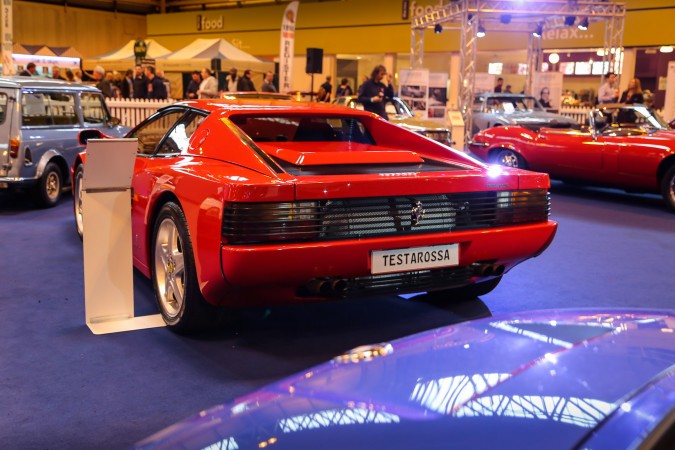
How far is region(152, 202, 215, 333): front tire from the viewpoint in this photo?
3.58m

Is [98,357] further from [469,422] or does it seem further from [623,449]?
[623,449]

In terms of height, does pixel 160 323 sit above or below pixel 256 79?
below

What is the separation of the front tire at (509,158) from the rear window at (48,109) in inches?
241

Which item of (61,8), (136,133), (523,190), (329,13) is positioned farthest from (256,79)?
(523,190)

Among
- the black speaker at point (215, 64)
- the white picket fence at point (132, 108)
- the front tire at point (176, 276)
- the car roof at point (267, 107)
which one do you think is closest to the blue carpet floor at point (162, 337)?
the front tire at point (176, 276)

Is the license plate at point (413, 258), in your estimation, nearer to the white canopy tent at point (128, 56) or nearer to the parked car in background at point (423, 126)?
the parked car in background at point (423, 126)

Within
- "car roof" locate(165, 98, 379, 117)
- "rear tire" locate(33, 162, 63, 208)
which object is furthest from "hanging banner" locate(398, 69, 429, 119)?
"car roof" locate(165, 98, 379, 117)

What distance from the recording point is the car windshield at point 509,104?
15031 millimetres

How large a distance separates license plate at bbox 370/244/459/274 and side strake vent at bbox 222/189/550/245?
10cm

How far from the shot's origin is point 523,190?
12.8 ft

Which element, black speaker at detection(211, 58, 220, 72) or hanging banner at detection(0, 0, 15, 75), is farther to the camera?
black speaker at detection(211, 58, 220, 72)

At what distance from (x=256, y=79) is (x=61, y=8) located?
14.8 meters

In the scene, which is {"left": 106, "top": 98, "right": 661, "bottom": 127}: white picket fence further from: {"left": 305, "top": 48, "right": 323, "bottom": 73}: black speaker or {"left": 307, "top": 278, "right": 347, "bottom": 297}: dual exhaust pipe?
{"left": 307, "top": 278, "right": 347, "bottom": 297}: dual exhaust pipe

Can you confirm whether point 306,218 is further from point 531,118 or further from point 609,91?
point 609,91
